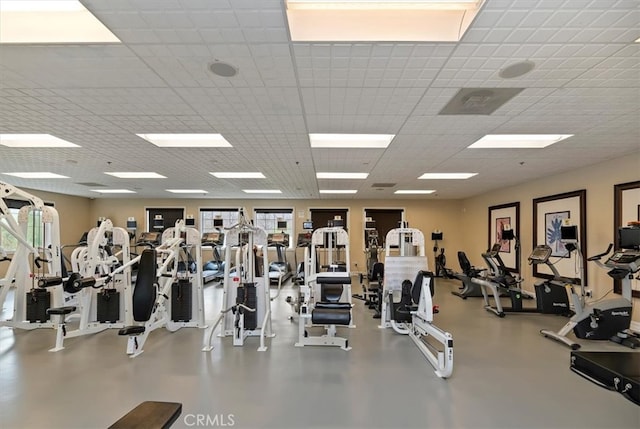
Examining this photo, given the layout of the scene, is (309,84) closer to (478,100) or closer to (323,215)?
(478,100)

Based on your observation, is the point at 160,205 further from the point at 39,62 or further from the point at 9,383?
the point at 39,62

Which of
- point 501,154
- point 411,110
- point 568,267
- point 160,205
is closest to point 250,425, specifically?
point 411,110

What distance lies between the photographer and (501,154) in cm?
471

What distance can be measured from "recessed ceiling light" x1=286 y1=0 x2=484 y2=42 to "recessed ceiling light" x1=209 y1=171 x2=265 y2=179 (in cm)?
437

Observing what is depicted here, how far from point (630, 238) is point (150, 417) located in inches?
201

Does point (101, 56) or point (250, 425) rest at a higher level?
point (101, 56)

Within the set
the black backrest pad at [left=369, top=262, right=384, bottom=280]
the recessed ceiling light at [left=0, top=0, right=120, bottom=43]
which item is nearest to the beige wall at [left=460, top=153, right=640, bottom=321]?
the black backrest pad at [left=369, top=262, right=384, bottom=280]

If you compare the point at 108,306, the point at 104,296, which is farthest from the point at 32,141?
the point at 108,306

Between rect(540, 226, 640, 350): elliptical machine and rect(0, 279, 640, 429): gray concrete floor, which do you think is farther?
rect(540, 226, 640, 350): elliptical machine

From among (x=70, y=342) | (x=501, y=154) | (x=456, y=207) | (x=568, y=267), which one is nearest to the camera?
(x=70, y=342)

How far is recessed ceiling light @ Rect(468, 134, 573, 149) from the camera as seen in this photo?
401cm

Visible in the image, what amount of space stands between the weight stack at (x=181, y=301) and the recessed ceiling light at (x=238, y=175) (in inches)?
94.3

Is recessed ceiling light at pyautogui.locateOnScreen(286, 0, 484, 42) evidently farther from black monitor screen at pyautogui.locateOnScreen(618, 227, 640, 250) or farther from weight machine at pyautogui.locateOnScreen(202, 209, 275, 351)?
black monitor screen at pyautogui.locateOnScreen(618, 227, 640, 250)

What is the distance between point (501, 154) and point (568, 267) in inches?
114
